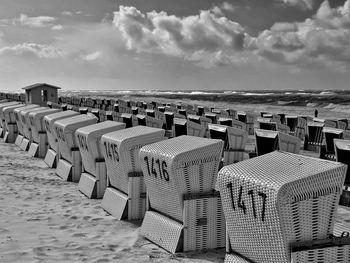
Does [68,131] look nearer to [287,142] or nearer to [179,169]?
[287,142]

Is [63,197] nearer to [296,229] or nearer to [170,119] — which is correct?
[296,229]

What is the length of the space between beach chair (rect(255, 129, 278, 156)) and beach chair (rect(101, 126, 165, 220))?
2.70m

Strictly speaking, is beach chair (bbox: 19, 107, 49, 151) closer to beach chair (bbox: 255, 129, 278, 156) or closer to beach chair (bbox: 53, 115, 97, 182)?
beach chair (bbox: 53, 115, 97, 182)

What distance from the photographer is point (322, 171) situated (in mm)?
3779

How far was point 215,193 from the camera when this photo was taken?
541 cm

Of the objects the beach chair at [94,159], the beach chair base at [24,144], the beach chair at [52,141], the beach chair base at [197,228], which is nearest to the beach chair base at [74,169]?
the beach chair at [94,159]

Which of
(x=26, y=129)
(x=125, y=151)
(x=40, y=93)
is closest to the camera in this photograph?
(x=125, y=151)

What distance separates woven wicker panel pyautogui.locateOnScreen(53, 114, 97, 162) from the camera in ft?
30.5

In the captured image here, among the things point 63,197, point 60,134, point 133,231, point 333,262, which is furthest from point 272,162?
point 60,134

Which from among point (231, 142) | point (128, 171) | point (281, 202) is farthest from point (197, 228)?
point (231, 142)

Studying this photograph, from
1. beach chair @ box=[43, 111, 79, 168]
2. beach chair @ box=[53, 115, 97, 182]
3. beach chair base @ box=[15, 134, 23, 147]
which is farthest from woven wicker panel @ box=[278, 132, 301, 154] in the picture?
beach chair base @ box=[15, 134, 23, 147]

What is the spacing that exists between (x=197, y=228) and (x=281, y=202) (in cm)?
185

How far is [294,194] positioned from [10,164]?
9.14m

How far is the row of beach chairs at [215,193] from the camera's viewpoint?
148 inches
